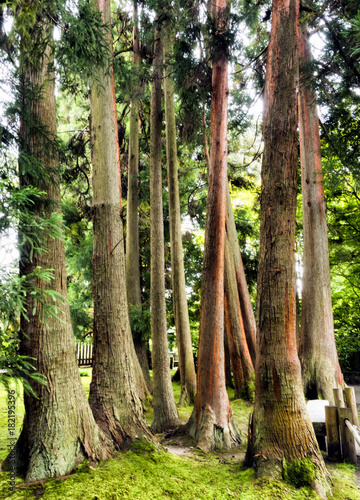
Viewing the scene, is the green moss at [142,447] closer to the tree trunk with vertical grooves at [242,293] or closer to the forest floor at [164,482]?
the forest floor at [164,482]

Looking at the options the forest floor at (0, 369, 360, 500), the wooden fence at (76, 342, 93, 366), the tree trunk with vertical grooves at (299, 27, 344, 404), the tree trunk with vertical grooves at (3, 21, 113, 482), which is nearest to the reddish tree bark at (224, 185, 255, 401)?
the tree trunk with vertical grooves at (299, 27, 344, 404)

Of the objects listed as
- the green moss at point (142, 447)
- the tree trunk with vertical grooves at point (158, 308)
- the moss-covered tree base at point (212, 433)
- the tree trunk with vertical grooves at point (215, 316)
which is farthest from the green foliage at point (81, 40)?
the moss-covered tree base at point (212, 433)

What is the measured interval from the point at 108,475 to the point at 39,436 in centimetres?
79

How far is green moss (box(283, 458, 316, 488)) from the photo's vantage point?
157 inches

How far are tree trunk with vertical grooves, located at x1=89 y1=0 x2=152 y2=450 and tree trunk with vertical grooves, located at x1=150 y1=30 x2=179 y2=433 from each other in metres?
2.41

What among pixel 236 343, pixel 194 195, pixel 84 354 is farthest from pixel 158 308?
pixel 84 354

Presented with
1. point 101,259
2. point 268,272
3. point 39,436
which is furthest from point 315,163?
point 39,436

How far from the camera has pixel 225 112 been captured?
6668mm

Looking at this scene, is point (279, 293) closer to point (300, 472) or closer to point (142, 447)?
point (300, 472)

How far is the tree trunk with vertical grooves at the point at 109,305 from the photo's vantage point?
448cm

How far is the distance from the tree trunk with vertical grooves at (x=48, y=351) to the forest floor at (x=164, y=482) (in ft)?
0.65

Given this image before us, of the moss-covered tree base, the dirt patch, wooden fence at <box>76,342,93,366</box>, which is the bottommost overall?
the dirt patch

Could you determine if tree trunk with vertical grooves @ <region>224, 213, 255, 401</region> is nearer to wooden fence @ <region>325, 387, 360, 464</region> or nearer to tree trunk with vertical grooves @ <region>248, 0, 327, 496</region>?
wooden fence @ <region>325, 387, 360, 464</region>

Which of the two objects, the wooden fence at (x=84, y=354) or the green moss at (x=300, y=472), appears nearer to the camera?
the green moss at (x=300, y=472)
